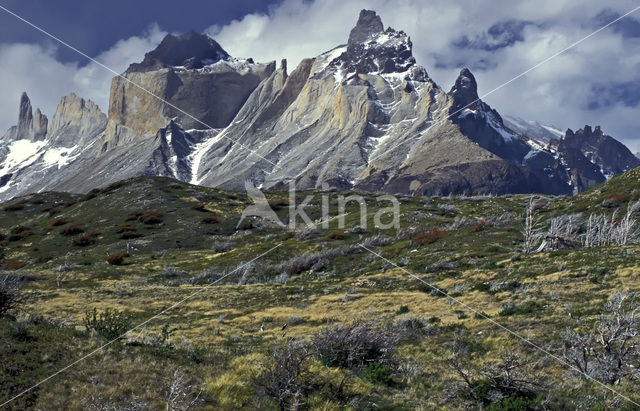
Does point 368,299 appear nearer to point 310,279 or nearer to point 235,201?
point 310,279

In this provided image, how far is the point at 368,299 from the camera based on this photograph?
2670 centimetres

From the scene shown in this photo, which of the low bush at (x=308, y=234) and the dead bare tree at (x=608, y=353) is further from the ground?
the low bush at (x=308, y=234)

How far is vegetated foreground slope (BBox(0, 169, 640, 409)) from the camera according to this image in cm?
1170

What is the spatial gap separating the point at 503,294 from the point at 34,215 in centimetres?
8172

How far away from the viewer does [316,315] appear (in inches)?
948

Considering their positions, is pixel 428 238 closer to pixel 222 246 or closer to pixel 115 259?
pixel 222 246

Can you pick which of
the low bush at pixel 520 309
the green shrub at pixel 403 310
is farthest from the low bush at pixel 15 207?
the low bush at pixel 520 309

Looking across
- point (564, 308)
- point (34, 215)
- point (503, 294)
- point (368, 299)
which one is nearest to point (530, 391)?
point (564, 308)

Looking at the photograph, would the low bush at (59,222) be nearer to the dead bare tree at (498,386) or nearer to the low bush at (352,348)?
the low bush at (352,348)

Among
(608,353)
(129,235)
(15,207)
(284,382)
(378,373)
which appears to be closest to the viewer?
(284,382)

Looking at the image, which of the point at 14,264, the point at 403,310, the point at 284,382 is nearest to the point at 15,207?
the point at 14,264

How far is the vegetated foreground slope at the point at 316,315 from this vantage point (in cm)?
1170

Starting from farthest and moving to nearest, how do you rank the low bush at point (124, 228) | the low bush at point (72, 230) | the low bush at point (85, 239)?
the low bush at point (72, 230) → the low bush at point (124, 228) → the low bush at point (85, 239)

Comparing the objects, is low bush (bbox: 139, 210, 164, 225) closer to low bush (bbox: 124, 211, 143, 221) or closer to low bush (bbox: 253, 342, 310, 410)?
low bush (bbox: 124, 211, 143, 221)
